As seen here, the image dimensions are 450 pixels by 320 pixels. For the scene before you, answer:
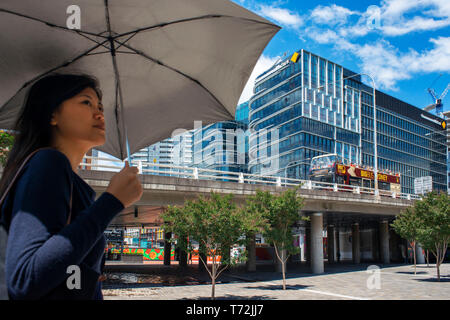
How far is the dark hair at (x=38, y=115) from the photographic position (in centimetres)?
146

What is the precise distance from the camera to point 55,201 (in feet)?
4.05

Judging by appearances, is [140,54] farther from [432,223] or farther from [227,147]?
[227,147]

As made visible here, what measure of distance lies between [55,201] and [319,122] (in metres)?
89.4

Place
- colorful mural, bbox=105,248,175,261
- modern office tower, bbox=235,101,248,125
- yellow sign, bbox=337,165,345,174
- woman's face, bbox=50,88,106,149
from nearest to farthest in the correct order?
woman's face, bbox=50,88,106,149
yellow sign, bbox=337,165,345,174
colorful mural, bbox=105,248,175,261
modern office tower, bbox=235,101,248,125

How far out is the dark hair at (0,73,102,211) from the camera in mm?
1463

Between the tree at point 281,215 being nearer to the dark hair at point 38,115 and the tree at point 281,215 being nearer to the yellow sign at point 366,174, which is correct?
the yellow sign at point 366,174

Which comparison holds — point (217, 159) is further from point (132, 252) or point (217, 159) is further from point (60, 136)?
point (60, 136)

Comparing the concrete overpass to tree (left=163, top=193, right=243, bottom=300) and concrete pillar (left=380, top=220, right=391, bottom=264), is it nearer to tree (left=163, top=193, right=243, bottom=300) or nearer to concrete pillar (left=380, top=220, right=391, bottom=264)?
concrete pillar (left=380, top=220, right=391, bottom=264)

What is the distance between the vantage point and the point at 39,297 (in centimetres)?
120

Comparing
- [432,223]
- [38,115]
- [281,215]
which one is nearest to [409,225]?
[432,223]

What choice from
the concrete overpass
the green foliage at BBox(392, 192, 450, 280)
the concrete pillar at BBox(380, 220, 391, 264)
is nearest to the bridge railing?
the concrete overpass

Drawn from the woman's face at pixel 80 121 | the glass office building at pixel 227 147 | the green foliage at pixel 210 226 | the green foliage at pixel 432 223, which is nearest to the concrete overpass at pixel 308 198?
the green foliage at pixel 210 226

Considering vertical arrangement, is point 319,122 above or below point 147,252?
above

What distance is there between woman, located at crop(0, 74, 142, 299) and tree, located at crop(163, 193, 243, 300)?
15.3m
